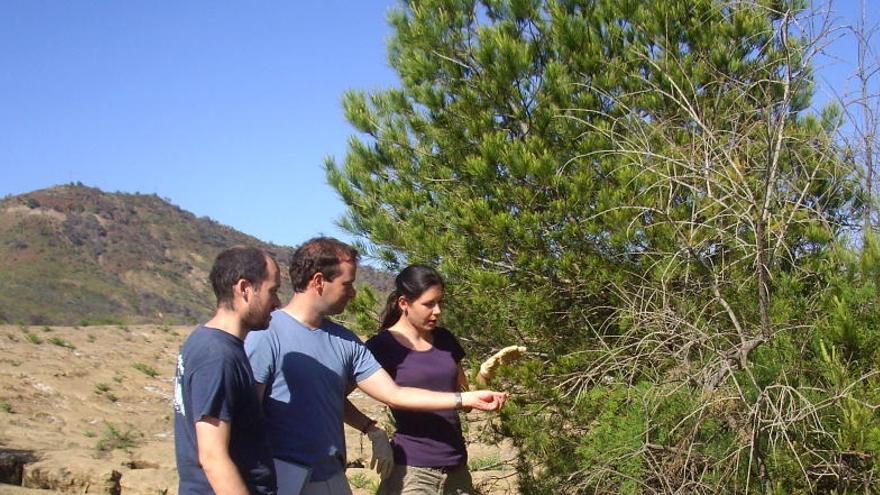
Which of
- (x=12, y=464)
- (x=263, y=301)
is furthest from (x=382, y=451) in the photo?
(x=12, y=464)

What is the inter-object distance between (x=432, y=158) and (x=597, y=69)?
4.02 feet

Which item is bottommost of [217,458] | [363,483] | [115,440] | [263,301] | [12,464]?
[12,464]

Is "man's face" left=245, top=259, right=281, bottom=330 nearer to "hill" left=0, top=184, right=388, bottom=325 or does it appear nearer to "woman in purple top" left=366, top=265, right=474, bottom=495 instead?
"woman in purple top" left=366, top=265, right=474, bottom=495

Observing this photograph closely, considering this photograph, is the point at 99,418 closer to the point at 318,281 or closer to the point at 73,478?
the point at 73,478

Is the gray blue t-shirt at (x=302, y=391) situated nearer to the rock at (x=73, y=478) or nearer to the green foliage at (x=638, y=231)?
the green foliage at (x=638, y=231)

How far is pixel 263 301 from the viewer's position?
9.04ft

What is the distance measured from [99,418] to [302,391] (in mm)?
10376

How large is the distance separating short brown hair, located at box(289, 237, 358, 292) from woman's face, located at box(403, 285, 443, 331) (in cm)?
45

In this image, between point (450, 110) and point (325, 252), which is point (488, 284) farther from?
point (325, 252)

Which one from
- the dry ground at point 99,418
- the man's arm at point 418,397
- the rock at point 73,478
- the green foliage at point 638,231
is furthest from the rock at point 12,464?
the man's arm at point 418,397

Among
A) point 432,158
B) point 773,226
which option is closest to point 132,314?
point 432,158

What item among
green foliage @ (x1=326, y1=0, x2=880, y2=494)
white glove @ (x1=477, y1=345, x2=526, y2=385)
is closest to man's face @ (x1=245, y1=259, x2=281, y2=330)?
white glove @ (x1=477, y1=345, x2=526, y2=385)

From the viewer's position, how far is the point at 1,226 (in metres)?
49.7

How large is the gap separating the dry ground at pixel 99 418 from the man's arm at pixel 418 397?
8.61 ft
